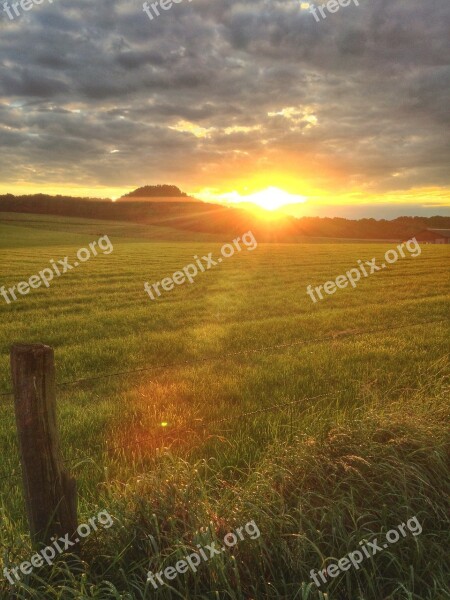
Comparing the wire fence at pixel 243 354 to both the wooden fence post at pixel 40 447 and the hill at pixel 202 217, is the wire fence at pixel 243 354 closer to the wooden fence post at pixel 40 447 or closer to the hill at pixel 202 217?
the wooden fence post at pixel 40 447

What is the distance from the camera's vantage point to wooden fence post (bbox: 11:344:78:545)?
345 centimetres

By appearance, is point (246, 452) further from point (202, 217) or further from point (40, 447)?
point (202, 217)

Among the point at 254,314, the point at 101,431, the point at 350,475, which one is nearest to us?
the point at 350,475

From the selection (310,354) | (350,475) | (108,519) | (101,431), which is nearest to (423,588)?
(350,475)

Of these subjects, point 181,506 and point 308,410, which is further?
point 308,410

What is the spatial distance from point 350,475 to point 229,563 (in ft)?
4.51

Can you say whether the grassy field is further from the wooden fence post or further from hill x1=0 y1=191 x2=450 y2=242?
hill x1=0 y1=191 x2=450 y2=242

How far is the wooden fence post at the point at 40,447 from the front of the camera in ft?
11.3

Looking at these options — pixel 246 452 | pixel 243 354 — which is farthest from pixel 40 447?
pixel 243 354

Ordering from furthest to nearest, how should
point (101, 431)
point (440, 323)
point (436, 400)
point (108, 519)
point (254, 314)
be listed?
point (254, 314), point (440, 323), point (101, 431), point (436, 400), point (108, 519)

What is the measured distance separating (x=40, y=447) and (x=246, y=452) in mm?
2927

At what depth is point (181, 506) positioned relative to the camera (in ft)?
12.9

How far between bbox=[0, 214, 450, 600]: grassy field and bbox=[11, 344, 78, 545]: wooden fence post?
0.23 meters

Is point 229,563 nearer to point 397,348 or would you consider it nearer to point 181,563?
point 181,563
